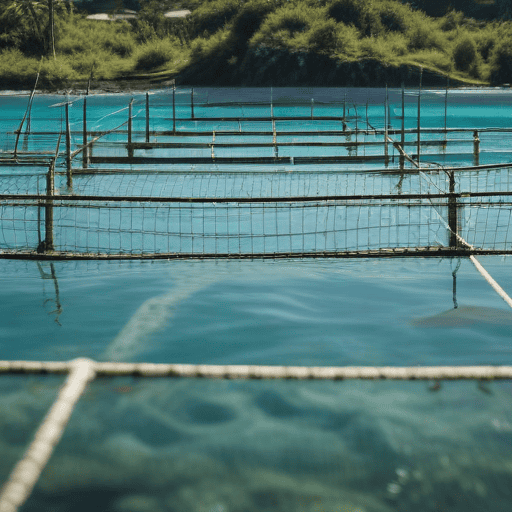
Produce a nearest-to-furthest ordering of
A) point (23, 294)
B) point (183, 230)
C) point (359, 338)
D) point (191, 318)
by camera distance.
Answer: point (359, 338) → point (191, 318) → point (23, 294) → point (183, 230)

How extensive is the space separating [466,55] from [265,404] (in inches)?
1971

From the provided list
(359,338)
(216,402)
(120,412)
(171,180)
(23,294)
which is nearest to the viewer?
(120,412)

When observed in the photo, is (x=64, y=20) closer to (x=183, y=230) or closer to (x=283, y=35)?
(x=283, y=35)

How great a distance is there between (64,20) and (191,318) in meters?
60.2

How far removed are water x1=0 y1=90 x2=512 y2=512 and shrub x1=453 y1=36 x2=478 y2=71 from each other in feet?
150

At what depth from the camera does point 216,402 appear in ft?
14.9

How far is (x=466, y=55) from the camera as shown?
50.1 metres

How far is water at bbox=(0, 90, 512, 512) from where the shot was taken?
135 inches

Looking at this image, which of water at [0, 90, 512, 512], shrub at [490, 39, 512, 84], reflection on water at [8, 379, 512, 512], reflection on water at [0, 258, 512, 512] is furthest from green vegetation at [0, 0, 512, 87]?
reflection on water at [8, 379, 512, 512]

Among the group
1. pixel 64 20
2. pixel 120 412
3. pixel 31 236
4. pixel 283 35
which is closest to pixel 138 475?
pixel 120 412

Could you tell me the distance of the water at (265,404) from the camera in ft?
11.3

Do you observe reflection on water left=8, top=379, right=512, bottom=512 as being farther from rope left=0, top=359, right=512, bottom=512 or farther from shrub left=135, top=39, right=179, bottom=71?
shrub left=135, top=39, right=179, bottom=71

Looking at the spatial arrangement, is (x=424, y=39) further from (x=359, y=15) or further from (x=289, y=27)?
(x=289, y=27)

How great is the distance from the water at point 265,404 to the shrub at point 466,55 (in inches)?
1805
